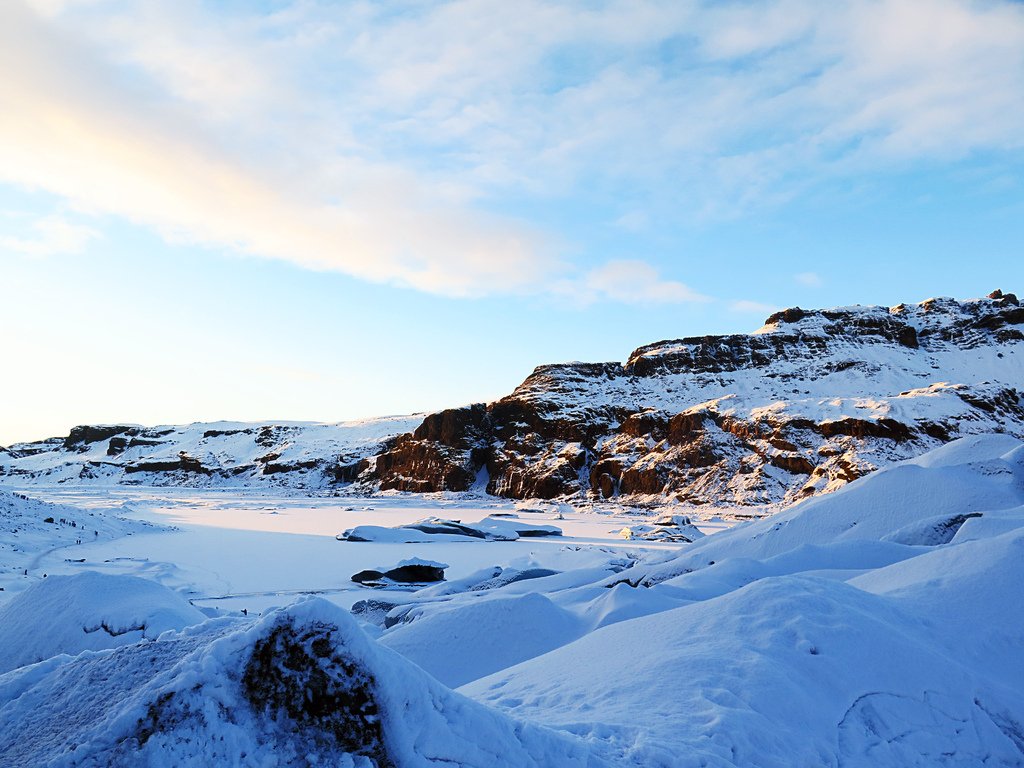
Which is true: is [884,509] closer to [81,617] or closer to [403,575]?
[403,575]

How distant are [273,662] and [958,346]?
238 ft

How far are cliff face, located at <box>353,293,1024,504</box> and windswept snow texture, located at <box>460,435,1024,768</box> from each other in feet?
95.0

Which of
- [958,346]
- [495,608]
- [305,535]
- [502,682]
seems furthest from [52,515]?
[958,346]

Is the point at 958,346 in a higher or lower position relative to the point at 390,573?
higher

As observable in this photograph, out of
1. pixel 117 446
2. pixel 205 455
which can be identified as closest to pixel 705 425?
pixel 205 455

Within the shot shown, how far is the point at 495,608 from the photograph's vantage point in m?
6.20

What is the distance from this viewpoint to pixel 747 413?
4241 cm

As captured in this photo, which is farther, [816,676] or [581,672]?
[581,672]

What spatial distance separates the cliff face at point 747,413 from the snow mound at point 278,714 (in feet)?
106

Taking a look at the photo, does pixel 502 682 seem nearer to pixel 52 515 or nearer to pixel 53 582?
pixel 53 582

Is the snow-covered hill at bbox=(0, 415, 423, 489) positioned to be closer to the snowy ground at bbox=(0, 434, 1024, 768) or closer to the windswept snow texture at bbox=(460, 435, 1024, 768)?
the snowy ground at bbox=(0, 434, 1024, 768)

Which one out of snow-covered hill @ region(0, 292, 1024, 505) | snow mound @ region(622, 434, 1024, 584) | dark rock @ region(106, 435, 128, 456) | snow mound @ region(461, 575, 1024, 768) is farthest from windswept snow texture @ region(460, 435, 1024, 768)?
dark rock @ region(106, 435, 128, 456)

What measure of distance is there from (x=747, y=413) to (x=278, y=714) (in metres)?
43.4

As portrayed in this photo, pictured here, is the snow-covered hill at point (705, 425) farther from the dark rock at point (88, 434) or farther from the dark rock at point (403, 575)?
the dark rock at point (403, 575)
